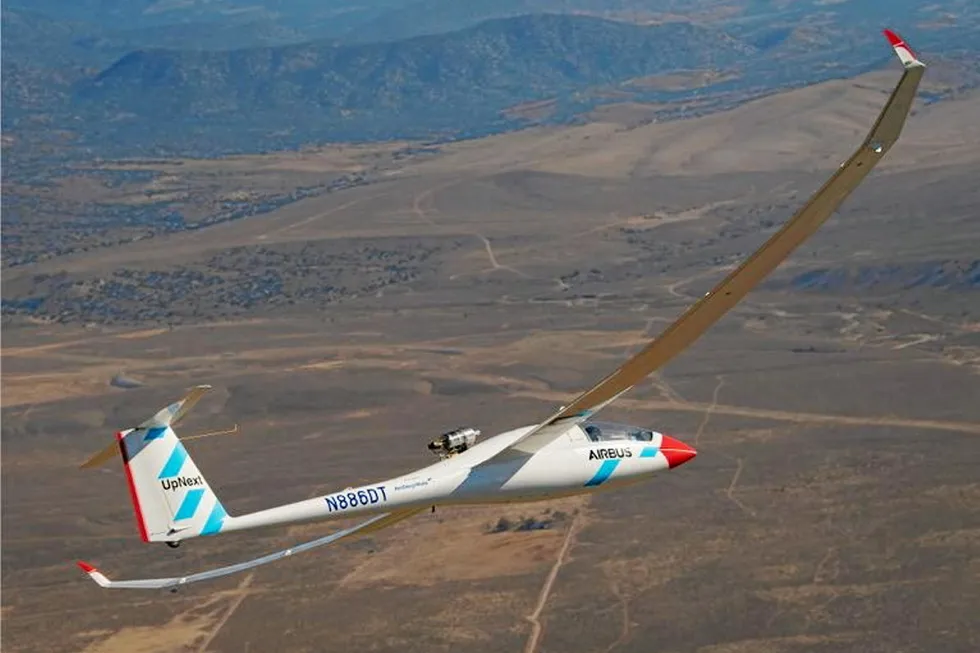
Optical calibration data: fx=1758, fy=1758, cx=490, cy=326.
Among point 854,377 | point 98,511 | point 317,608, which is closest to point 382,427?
point 98,511

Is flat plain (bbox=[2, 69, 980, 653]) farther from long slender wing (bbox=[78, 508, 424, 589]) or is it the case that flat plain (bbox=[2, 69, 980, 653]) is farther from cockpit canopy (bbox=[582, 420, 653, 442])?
long slender wing (bbox=[78, 508, 424, 589])

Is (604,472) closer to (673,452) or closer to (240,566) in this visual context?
(673,452)

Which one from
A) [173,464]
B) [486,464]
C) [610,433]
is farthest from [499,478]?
[173,464]

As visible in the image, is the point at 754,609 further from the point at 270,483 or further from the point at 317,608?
the point at 270,483

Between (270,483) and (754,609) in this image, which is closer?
(754,609)

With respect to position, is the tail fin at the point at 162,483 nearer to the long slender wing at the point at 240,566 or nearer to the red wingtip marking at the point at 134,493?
the red wingtip marking at the point at 134,493
